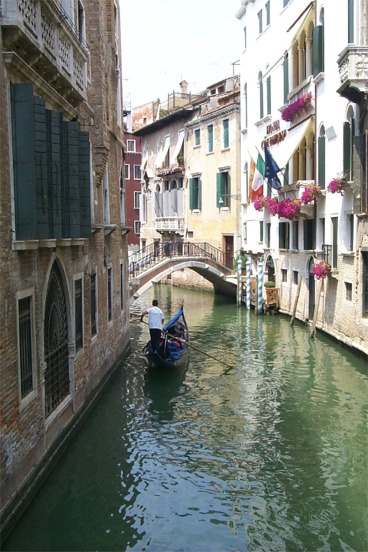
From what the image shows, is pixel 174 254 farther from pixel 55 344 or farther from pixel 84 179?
pixel 55 344

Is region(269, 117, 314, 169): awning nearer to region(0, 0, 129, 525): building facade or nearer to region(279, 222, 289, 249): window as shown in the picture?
region(279, 222, 289, 249): window

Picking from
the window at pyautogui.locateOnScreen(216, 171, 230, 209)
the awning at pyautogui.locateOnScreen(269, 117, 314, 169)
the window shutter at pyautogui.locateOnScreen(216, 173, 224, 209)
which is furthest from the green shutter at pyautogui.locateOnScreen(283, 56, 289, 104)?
the window shutter at pyautogui.locateOnScreen(216, 173, 224, 209)

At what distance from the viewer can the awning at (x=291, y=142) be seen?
18.1 metres

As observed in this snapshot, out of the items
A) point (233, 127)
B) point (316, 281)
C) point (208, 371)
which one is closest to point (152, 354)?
point (208, 371)

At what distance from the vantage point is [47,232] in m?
6.85

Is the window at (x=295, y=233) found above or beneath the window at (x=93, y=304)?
above

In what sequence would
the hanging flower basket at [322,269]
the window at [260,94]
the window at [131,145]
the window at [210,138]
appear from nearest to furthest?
the hanging flower basket at [322,269]
the window at [260,94]
the window at [210,138]
the window at [131,145]

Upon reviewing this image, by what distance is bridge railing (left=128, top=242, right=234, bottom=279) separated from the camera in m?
23.4

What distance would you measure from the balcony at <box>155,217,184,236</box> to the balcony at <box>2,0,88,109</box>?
22.6m

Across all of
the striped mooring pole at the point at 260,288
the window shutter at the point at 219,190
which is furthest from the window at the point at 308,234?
the window shutter at the point at 219,190

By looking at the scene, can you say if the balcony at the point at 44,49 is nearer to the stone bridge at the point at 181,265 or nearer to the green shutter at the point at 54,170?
the green shutter at the point at 54,170

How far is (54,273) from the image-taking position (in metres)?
8.30

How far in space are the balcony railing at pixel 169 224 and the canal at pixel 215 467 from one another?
733 inches

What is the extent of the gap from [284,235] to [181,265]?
4574 millimetres
